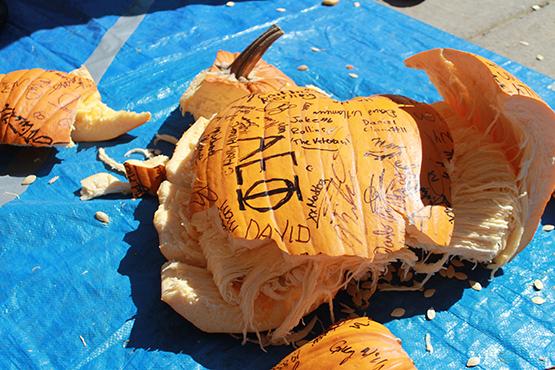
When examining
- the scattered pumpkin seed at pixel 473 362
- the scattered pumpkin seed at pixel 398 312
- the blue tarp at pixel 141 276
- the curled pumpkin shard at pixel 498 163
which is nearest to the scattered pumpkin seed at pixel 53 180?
the blue tarp at pixel 141 276

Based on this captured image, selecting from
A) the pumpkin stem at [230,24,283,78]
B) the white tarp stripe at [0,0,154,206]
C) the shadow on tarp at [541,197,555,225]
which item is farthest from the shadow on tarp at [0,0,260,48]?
the shadow on tarp at [541,197,555,225]

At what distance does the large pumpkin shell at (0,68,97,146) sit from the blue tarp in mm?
165

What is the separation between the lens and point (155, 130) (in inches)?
109

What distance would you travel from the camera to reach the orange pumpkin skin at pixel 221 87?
255 centimetres

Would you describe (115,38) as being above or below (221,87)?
below

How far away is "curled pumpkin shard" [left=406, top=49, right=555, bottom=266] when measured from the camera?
74.7 inches

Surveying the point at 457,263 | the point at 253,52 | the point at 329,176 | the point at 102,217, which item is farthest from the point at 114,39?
the point at 457,263

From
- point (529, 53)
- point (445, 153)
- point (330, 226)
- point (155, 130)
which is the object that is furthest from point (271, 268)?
point (529, 53)

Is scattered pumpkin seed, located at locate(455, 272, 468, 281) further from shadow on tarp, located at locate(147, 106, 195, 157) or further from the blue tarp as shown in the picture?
shadow on tarp, located at locate(147, 106, 195, 157)

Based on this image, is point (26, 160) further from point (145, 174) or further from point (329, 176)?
point (329, 176)

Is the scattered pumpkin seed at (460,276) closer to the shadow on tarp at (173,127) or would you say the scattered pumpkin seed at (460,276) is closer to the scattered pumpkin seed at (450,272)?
the scattered pumpkin seed at (450,272)

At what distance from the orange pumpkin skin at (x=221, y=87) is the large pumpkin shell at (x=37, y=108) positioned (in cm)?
46

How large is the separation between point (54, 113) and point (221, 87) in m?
0.67

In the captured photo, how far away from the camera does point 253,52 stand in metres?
2.55
